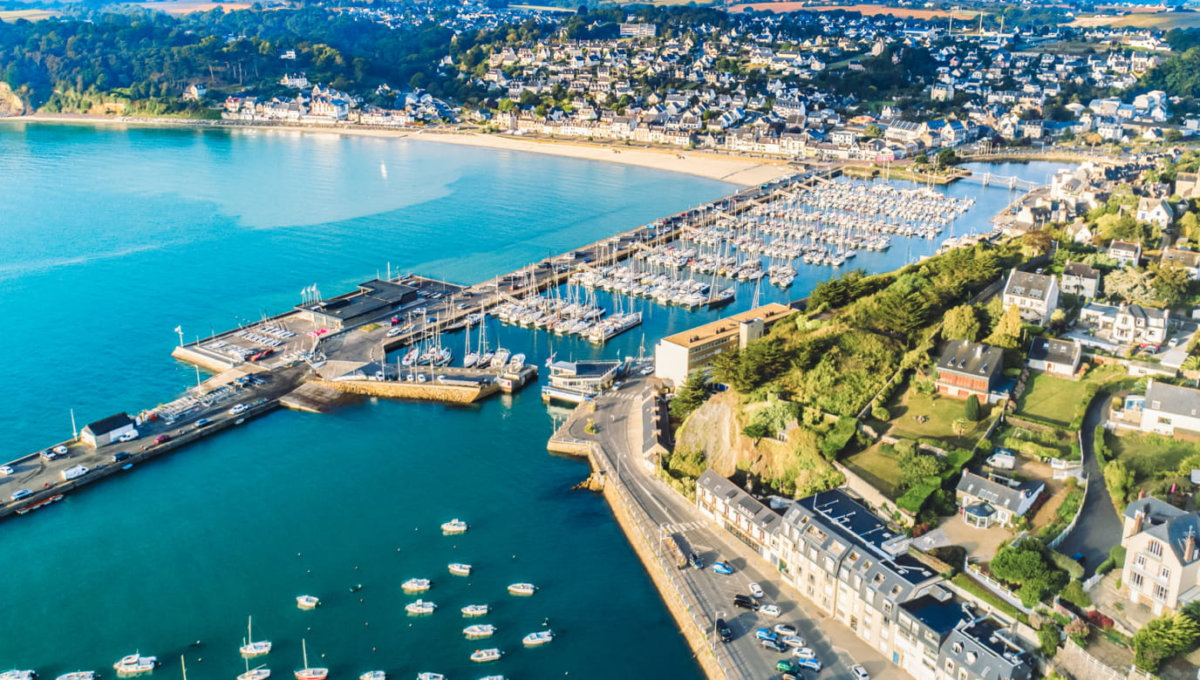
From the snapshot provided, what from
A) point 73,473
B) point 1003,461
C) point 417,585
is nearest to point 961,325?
point 1003,461

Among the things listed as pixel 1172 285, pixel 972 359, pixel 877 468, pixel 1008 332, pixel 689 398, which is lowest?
pixel 689 398

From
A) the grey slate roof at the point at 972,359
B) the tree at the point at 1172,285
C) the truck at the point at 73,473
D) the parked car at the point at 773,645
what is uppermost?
the tree at the point at 1172,285

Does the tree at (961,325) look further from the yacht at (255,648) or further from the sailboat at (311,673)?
the yacht at (255,648)

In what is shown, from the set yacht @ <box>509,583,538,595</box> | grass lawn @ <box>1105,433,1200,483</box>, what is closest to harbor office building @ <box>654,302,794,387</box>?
yacht @ <box>509,583,538,595</box>

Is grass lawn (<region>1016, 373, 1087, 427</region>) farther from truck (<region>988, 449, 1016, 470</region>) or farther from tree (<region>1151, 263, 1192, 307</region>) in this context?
tree (<region>1151, 263, 1192, 307</region>)

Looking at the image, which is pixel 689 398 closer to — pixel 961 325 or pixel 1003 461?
pixel 961 325

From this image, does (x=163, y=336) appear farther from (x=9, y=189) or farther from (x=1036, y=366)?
(x=9, y=189)

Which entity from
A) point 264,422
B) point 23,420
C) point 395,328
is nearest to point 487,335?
point 395,328

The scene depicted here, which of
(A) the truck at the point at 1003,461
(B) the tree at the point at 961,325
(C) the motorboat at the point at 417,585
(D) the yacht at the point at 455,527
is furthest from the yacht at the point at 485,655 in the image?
(B) the tree at the point at 961,325
